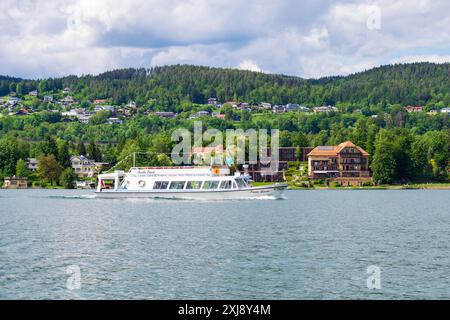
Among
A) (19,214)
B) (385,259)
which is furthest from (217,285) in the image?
(19,214)

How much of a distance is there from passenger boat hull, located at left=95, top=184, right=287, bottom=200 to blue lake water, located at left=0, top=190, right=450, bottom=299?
19896 mm

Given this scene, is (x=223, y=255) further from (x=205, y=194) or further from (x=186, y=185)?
(x=186, y=185)

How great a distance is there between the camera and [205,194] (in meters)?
93.6

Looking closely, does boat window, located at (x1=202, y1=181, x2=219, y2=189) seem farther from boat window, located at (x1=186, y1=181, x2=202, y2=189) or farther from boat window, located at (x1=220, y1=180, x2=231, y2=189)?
boat window, located at (x1=220, y1=180, x2=231, y2=189)

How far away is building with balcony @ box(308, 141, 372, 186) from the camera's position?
6991 inches

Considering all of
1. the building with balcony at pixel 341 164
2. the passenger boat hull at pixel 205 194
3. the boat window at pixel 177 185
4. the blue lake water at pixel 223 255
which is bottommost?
the blue lake water at pixel 223 255

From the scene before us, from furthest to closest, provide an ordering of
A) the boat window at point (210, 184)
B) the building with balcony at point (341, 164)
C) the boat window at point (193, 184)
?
1. the building with balcony at point (341, 164)
2. the boat window at point (193, 184)
3. the boat window at point (210, 184)

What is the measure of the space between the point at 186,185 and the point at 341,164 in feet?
299

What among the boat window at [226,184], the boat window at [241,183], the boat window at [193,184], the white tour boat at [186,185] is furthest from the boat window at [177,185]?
the boat window at [241,183]

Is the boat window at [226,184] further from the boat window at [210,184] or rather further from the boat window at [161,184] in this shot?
the boat window at [161,184]

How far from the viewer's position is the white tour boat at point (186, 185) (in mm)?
93625

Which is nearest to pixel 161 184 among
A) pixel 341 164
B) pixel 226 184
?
pixel 226 184

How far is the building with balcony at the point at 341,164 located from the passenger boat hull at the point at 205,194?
8077 cm

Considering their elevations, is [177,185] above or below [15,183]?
above
